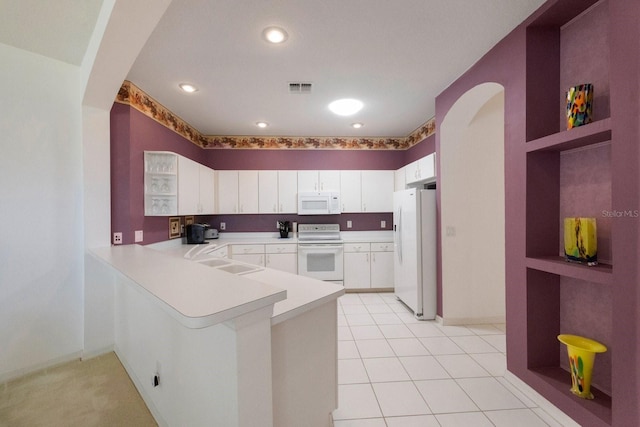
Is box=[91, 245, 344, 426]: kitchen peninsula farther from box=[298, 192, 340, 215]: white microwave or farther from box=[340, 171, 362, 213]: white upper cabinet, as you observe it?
box=[340, 171, 362, 213]: white upper cabinet

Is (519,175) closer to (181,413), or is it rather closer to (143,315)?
(181,413)

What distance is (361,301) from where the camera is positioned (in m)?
3.85

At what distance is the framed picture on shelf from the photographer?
3443mm

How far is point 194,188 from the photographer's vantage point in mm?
3496

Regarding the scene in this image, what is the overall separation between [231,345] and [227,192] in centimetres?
381

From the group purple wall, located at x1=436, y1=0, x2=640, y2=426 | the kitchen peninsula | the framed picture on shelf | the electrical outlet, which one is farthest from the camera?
the framed picture on shelf

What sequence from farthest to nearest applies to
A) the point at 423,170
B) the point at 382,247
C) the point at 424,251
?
1. the point at 382,247
2. the point at 423,170
3. the point at 424,251

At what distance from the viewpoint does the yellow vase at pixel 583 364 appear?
4.82 feet

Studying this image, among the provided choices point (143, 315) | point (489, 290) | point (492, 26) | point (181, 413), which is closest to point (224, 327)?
point (181, 413)

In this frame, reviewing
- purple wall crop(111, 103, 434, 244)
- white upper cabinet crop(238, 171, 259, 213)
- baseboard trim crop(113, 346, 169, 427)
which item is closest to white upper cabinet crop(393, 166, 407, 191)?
purple wall crop(111, 103, 434, 244)

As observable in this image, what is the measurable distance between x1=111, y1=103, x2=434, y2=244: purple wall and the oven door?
2.36 ft

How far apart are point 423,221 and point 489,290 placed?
1083 millimetres

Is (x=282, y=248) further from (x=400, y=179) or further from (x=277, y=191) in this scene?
(x=400, y=179)

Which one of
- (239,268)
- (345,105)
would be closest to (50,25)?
(239,268)
